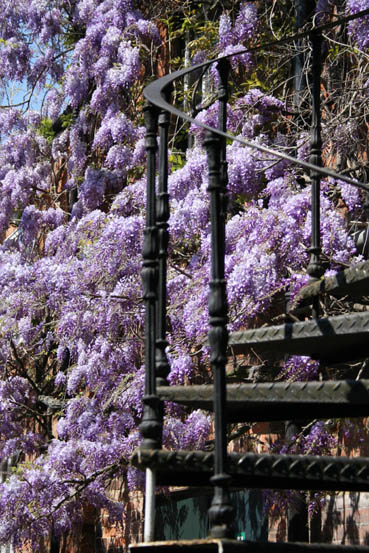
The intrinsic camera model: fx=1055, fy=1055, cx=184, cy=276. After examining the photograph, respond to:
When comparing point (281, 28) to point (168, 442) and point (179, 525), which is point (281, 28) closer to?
point (168, 442)

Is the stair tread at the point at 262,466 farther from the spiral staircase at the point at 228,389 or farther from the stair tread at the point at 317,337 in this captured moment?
the stair tread at the point at 317,337

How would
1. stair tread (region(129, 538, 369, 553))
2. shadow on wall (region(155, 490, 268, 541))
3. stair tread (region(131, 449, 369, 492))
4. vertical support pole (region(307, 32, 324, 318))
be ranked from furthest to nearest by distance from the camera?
1. shadow on wall (region(155, 490, 268, 541))
2. vertical support pole (region(307, 32, 324, 318))
3. stair tread (region(131, 449, 369, 492))
4. stair tread (region(129, 538, 369, 553))

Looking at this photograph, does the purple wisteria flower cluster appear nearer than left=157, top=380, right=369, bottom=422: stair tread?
No

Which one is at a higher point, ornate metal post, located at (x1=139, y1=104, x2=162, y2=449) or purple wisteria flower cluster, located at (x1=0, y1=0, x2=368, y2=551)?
purple wisteria flower cluster, located at (x1=0, y1=0, x2=368, y2=551)

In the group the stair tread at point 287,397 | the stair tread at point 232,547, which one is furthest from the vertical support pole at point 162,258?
the stair tread at point 232,547

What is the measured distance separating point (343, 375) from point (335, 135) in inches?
80.2

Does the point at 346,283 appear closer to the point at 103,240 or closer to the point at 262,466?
the point at 262,466

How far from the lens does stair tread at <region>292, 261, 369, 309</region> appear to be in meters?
4.43

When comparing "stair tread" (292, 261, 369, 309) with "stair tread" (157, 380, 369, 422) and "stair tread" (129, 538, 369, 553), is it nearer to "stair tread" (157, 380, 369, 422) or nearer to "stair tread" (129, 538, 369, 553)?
"stair tread" (157, 380, 369, 422)

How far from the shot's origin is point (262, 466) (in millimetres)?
3898

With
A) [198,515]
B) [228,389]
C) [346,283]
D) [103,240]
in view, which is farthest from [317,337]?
[198,515]

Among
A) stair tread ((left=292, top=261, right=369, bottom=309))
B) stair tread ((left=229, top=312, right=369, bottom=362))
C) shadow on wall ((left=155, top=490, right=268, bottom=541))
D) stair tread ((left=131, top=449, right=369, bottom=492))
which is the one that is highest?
stair tread ((left=292, top=261, right=369, bottom=309))

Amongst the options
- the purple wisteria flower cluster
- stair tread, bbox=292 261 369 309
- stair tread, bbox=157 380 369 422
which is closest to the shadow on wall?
the purple wisteria flower cluster

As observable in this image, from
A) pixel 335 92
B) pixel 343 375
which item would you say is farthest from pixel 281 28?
pixel 343 375
